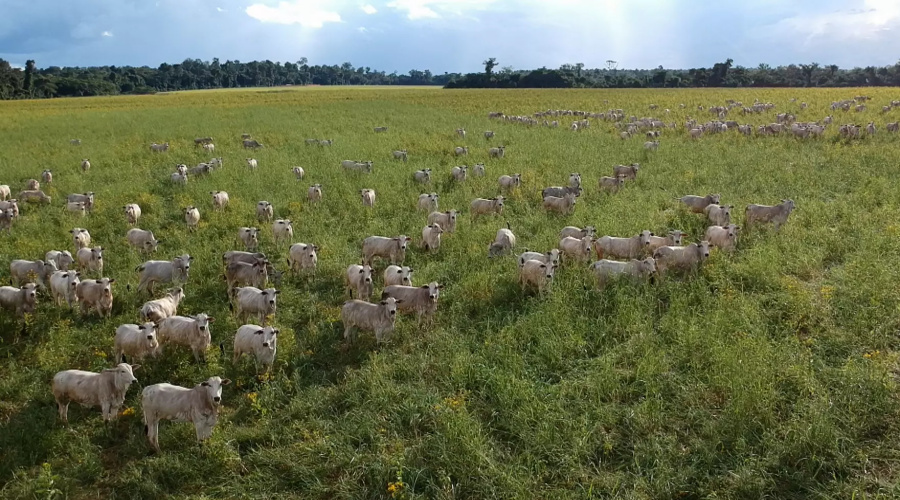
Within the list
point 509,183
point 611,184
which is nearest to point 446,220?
point 509,183

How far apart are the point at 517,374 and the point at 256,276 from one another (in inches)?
247

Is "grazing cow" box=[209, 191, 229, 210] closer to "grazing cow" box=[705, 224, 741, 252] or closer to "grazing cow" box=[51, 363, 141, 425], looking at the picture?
"grazing cow" box=[51, 363, 141, 425]

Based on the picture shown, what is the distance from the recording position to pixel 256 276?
11.9 metres

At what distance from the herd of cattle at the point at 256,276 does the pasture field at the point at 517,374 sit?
0.34 meters

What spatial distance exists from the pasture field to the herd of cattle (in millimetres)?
342

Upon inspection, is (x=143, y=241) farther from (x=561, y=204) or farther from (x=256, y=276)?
(x=561, y=204)

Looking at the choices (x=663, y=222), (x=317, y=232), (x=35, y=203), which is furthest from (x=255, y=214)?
(x=663, y=222)

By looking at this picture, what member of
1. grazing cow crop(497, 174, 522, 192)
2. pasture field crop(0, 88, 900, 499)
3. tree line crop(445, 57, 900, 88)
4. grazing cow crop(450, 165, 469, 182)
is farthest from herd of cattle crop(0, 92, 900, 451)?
tree line crop(445, 57, 900, 88)

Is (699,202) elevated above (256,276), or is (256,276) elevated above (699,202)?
(699,202)

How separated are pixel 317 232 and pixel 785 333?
11361mm

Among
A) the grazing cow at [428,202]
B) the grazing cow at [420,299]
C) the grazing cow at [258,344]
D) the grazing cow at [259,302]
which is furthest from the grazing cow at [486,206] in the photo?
the grazing cow at [258,344]

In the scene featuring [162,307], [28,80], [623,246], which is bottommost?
[162,307]

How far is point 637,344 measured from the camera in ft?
29.7

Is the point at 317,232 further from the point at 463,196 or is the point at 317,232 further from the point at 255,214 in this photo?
the point at 463,196
